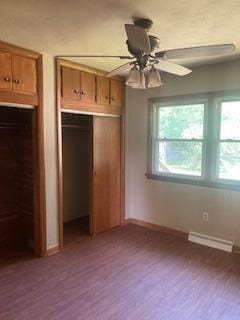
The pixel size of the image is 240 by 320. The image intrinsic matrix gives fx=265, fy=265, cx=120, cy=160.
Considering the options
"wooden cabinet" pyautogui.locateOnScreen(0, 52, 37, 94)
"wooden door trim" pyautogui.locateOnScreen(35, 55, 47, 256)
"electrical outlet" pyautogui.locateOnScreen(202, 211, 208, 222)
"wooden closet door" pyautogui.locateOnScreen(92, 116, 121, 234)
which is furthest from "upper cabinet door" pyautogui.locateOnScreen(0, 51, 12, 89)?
"electrical outlet" pyautogui.locateOnScreen(202, 211, 208, 222)

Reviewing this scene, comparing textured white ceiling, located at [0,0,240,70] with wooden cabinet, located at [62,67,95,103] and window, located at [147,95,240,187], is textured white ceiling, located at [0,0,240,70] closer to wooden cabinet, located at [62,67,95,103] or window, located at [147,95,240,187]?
wooden cabinet, located at [62,67,95,103]

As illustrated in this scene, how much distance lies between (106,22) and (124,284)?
7.94 ft

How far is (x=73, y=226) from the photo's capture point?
4301mm

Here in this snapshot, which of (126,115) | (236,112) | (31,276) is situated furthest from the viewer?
(126,115)

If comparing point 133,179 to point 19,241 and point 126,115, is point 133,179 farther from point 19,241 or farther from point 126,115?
point 19,241

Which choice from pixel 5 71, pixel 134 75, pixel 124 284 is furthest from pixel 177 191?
pixel 5 71

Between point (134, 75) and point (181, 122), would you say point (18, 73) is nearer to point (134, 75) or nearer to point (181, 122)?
point (134, 75)

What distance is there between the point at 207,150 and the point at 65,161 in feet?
7.29

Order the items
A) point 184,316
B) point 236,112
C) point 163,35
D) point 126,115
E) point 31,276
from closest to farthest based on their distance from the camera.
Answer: point 184,316 < point 163,35 < point 31,276 < point 236,112 < point 126,115

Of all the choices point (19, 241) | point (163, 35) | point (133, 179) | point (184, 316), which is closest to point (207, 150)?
point (133, 179)

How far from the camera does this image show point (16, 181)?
11.7 ft

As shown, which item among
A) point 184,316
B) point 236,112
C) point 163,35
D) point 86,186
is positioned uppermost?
point 163,35

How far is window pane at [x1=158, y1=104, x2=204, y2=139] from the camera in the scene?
367 cm

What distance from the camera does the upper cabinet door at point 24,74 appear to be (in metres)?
2.80
